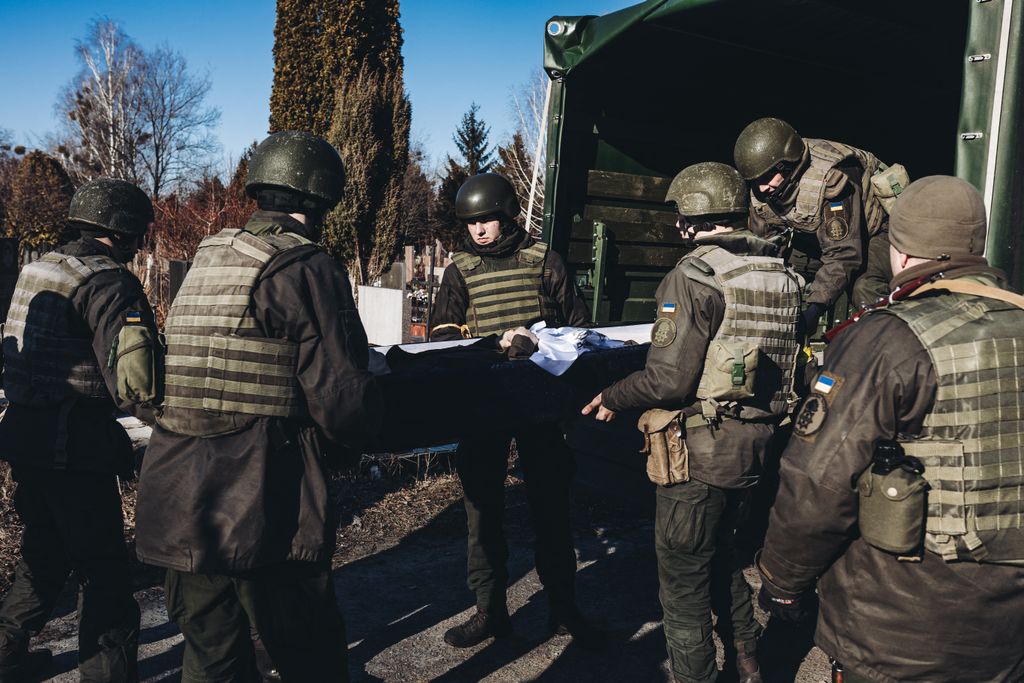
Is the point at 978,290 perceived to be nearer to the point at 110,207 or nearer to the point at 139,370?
the point at 139,370

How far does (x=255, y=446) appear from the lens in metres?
2.22

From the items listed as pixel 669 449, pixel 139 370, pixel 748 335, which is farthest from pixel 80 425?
pixel 748 335

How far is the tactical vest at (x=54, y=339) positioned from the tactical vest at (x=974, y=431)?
9.01ft

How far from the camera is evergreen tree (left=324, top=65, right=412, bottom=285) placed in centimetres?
1664

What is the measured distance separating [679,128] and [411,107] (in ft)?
41.9

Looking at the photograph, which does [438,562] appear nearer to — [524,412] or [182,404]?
[524,412]

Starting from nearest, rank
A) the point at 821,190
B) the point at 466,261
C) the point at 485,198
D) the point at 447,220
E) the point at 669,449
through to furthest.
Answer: the point at 669,449 → the point at 485,198 → the point at 466,261 → the point at 821,190 → the point at 447,220

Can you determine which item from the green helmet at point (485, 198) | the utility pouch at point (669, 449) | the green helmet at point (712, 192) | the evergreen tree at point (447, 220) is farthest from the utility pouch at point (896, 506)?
the evergreen tree at point (447, 220)

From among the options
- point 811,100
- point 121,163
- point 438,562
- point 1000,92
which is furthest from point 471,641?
point 121,163

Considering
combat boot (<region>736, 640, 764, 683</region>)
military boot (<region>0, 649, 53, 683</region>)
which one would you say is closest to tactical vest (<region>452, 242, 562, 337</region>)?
combat boot (<region>736, 640, 764, 683</region>)

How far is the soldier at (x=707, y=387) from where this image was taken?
2.73m

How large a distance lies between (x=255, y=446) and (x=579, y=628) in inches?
78.8

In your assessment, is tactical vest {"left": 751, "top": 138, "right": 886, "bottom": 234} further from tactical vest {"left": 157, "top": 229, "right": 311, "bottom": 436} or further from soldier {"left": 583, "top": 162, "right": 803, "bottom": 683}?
tactical vest {"left": 157, "top": 229, "right": 311, "bottom": 436}

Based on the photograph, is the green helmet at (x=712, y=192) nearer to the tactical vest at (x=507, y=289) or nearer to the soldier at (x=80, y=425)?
the tactical vest at (x=507, y=289)
